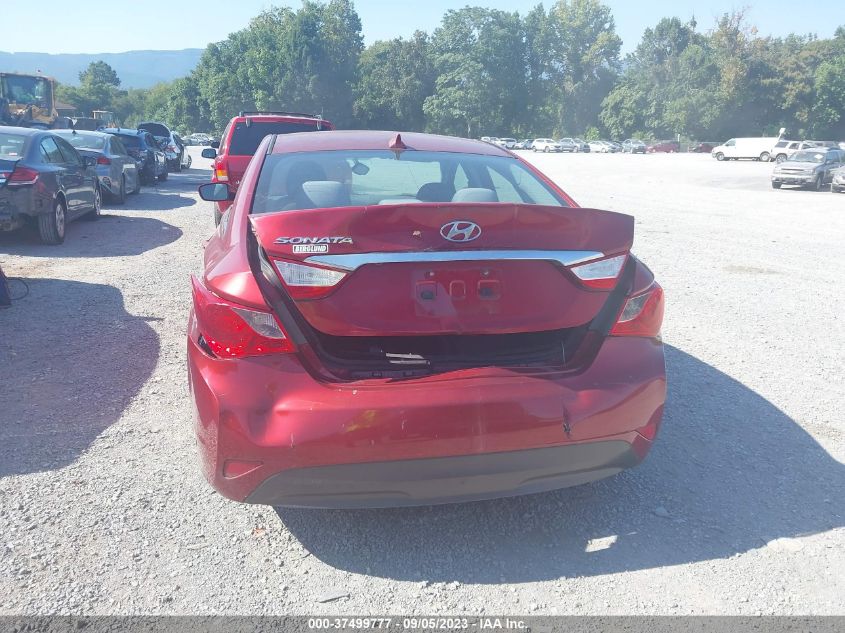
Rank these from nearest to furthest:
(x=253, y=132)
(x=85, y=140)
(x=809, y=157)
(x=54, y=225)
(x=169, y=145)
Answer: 1. (x=54, y=225)
2. (x=253, y=132)
3. (x=85, y=140)
4. (x=169, y=145)
5. (x=809, y=157)

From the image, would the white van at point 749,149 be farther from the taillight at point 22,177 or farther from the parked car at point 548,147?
the taillight at point 22,177

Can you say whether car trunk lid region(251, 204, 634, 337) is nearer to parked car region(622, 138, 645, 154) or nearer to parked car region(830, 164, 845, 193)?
parked car region(830, 164, 845, 193)

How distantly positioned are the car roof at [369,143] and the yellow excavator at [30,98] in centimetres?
2407

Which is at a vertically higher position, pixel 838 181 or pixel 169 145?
pixel 838 181

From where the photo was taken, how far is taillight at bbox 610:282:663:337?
3025 millimetres

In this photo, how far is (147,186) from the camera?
21.2 m

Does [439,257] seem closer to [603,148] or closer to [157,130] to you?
[157,130]

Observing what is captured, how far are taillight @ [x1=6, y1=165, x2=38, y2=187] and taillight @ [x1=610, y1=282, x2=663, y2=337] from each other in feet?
29.0

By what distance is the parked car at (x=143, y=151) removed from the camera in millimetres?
19500

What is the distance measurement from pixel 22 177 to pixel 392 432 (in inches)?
342

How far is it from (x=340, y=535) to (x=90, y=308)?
15.2ft

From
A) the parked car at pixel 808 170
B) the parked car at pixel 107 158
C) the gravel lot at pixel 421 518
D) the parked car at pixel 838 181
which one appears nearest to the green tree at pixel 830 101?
the parked car at pixel 808 170

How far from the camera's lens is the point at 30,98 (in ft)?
85.5

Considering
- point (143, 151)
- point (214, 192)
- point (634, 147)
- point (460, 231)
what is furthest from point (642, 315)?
point (634, 147)
